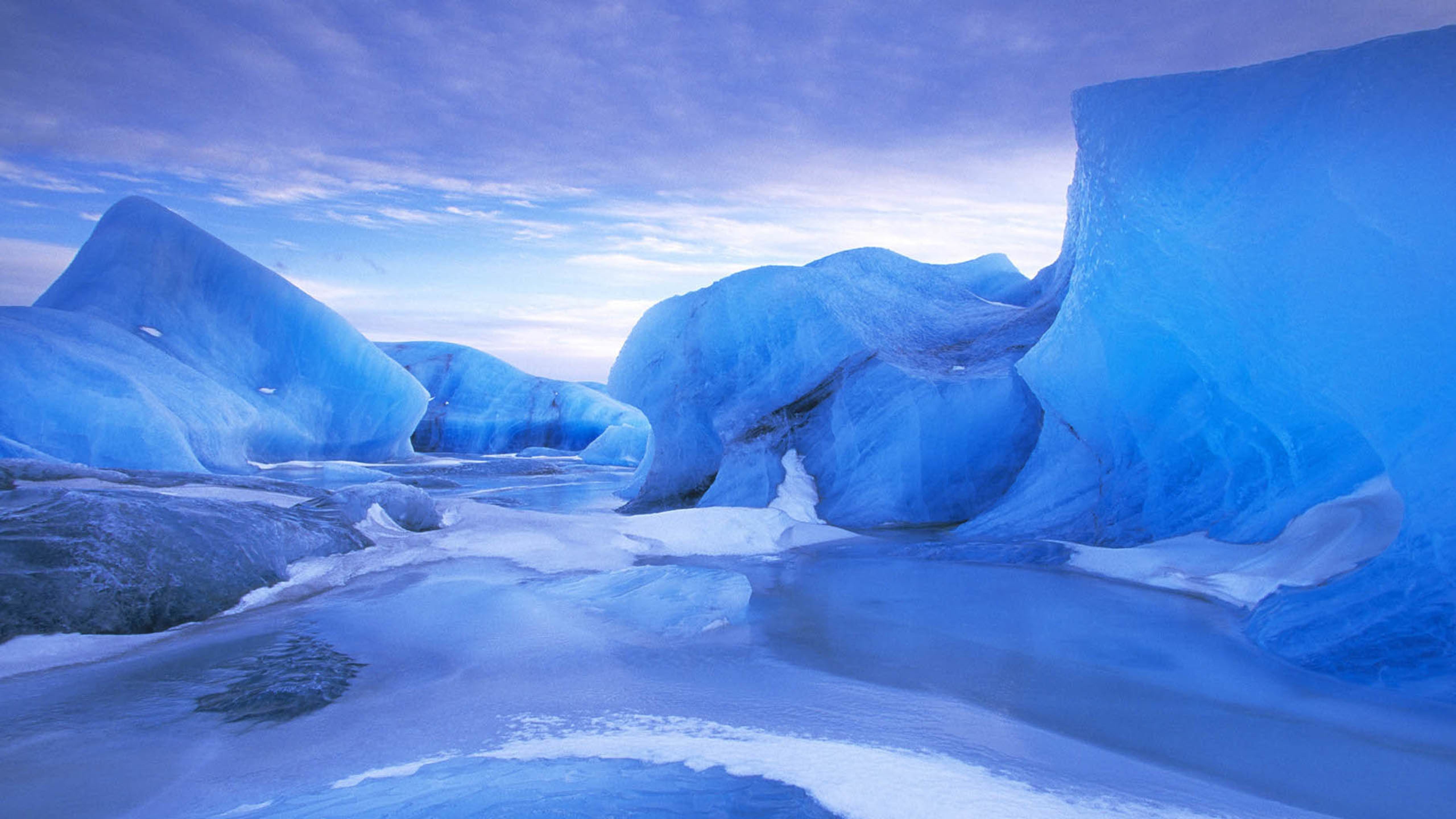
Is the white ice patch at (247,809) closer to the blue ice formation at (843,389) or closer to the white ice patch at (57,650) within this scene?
the white ice patch at (57,650)

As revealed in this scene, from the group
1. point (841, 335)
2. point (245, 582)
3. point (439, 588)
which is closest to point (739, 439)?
point (841, 335)

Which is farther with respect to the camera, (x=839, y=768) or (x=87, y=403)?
(x=87, y=403)

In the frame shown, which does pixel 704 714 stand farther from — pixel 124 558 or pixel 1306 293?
pixel 1306 293

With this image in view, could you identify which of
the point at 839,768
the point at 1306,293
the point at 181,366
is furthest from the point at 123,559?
the point at 181,366

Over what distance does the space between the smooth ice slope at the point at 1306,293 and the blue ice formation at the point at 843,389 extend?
2231mm

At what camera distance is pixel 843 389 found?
7875 millimetres

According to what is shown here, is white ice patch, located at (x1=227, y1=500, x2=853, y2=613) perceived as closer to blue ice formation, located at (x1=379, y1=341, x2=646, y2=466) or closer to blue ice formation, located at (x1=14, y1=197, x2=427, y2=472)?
blue ice formation, located at (x1=14, y1=197, x2=427, y2=472)

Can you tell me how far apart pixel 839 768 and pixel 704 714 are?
0.51 meters

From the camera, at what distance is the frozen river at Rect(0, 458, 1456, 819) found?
1.65 m

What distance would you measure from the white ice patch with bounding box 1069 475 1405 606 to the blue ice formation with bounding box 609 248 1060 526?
2430mm

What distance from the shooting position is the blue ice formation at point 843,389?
24.2 feet

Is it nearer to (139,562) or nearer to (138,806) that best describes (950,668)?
(138,806)

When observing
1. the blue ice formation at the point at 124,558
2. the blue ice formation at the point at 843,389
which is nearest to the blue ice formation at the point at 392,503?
the blue ice formation at the point at 124,558

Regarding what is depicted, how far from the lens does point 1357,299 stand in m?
3.01
